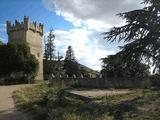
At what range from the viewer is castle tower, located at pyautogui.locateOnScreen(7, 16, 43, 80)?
61.6 meters

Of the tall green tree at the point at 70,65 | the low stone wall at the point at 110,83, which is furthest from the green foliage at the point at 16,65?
the tall green tree at the point at 70,65

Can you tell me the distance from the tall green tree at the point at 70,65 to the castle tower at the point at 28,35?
14.0 meters

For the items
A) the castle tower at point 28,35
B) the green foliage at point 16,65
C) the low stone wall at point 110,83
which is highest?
the castle tower at point 28,35

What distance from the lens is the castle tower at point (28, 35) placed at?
202 feet

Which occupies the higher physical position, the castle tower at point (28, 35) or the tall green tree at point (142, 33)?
the castle tower at point (28, 35)

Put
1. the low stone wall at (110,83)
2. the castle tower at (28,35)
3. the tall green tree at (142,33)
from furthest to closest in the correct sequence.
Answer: the castle tower at (28,35), the low stone wall at (110,83), the tall green tree at (142,33)

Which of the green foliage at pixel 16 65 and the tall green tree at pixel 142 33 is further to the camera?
the green foliage at pixel 16 65

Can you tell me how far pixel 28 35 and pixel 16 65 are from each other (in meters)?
11.2

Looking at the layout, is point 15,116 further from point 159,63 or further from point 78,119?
point 159,63

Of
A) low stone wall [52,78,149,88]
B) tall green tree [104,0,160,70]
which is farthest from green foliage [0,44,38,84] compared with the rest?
tall green tree [104,0,160,70]

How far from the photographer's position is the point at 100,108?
1313 cm

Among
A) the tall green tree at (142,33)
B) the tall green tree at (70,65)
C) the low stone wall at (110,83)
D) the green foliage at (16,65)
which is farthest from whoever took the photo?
the tall green tree at (70,65)

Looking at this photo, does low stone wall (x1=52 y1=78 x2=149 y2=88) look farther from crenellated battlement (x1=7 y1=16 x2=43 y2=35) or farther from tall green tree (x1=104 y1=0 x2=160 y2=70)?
crenellated battlement (x1=7 y1=16 x2=43 y2=35)

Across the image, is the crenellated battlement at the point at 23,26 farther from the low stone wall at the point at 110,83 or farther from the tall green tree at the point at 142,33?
the tall green tree at the point at 142,33
